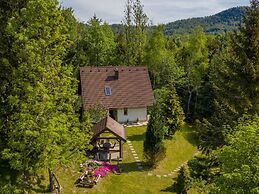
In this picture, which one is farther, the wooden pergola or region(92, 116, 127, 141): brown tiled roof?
the wooden pergola

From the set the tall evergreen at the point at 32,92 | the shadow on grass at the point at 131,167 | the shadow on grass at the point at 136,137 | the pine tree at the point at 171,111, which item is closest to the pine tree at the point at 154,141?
the shadow on grass at the point at 131,167

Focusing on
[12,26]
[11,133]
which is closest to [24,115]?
[11,133]

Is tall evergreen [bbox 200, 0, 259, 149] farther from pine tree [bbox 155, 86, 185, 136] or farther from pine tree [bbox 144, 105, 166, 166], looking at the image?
pine tree [bbox 155, 86, 185, 136]

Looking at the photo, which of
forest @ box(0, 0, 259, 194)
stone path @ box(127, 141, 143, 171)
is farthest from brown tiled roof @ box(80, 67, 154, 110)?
forest @ box(0, 0, 259, 194)

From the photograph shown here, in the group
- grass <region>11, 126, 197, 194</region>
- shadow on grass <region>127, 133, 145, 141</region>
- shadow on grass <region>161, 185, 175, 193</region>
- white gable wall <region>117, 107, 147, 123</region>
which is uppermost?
white gable wall <region>117, 107, 147, 123</region>

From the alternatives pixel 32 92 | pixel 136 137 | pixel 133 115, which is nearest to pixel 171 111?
pixel 136 137

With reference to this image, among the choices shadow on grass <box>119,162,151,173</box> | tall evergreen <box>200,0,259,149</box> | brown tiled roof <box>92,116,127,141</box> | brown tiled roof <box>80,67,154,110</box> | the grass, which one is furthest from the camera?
brown tiled roof <box>80,67,154,110</box>

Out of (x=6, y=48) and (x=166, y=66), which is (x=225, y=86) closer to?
(x=6, y=48)

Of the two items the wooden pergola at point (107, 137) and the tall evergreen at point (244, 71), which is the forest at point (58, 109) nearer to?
the tall evergreen at point (244, 71)

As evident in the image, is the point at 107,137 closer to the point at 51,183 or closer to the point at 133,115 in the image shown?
the point at 51,183
